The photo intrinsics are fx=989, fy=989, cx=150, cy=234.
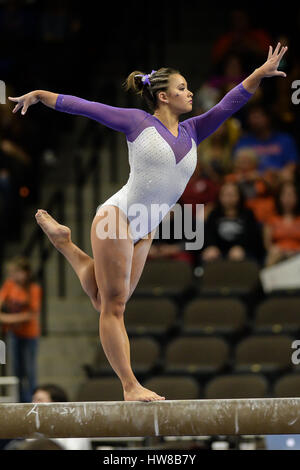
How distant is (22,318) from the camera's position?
8.03 meters

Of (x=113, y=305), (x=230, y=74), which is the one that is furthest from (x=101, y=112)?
(x=230, y=74)

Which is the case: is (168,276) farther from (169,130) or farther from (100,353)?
(169,130)

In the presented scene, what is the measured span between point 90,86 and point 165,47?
0.92 metres

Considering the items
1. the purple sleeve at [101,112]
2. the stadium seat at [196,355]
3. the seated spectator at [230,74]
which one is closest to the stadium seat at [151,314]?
the stadium seat at [196,355]

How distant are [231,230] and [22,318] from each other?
1862mm

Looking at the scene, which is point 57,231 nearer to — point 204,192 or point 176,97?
point 176,97

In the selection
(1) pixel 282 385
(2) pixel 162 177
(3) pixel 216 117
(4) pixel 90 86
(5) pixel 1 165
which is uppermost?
(4) pixel 90 86

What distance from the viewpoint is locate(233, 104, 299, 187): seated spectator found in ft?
29.2

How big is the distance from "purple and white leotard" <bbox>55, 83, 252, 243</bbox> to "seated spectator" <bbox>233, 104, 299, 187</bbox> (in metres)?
4.27

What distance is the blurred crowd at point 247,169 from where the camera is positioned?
8211 mm

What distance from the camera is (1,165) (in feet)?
29.3

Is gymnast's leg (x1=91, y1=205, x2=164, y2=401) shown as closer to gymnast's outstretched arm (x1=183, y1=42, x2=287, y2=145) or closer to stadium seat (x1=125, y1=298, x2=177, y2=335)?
gymnast's outstretched arm (x1=183, y1=42, x2=287, y2=145)

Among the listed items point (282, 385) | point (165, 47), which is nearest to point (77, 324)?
point (282, 385)

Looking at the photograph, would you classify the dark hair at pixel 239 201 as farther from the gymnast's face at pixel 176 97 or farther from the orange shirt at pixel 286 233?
the gymnast's face at pixel 176 97
